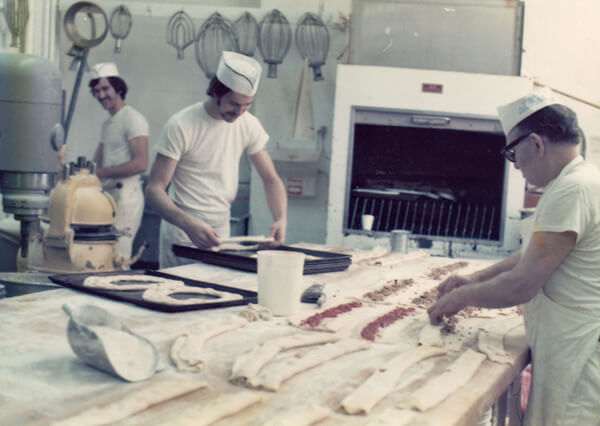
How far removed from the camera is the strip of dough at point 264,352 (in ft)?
3.66

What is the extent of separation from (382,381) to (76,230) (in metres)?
1.70

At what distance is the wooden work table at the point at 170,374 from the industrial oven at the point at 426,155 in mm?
2032

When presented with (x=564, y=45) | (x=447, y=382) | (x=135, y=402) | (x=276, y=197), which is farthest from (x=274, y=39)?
(x=135, y=402)

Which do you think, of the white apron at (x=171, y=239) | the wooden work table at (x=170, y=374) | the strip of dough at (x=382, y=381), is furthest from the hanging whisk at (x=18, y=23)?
the strip of dough at (x=382, y=381)

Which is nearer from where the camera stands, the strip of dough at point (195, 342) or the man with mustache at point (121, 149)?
the strip of dough at point (195, 342)

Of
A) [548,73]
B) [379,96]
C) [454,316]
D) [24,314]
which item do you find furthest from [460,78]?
[24,314]

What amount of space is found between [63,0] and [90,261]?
309 centimetres

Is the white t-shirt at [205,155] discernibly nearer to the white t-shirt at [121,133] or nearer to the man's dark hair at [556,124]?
the white t-shirt at [121,133]

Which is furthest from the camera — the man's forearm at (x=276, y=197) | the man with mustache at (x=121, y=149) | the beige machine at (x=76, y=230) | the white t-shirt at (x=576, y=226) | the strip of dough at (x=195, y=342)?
the man with mustache at (x=121, y=149)

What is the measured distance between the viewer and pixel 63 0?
15.8 ft

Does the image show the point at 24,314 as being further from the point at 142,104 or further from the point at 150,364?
the point at 142,104

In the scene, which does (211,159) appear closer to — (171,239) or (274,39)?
(171,239)

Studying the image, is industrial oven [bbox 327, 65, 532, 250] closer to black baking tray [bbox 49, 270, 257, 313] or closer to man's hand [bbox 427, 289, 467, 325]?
black baking tray [bbox 49, 270, 257, 313]

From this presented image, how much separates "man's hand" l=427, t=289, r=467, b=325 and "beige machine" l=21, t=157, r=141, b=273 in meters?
1.40
